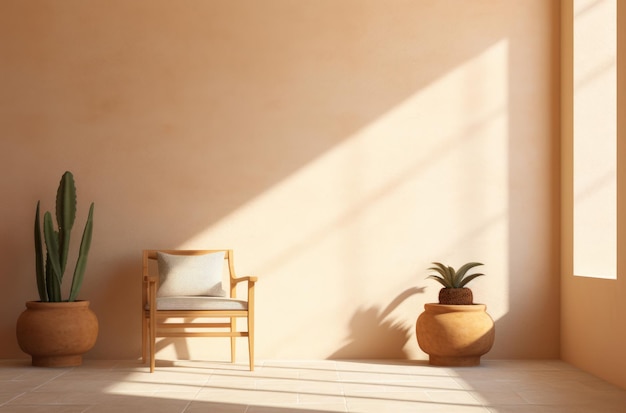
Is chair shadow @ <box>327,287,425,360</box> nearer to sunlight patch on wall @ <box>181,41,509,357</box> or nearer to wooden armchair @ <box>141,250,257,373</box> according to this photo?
sunlight patch on wall @ <box>181,41,509,357</box>

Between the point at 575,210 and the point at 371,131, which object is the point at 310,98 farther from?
the point at 575,210

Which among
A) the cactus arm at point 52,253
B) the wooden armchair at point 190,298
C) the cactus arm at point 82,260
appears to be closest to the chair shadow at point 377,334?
the wooden armchair at point 190,298

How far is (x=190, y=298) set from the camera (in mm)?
5086

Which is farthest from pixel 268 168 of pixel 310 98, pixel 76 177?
pixel 76 177

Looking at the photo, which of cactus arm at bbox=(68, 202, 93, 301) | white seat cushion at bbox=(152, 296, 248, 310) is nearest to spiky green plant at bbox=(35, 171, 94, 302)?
cactus arm at bbox=(68, 202, 93, 301)

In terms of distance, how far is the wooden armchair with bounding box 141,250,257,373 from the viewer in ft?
16.5

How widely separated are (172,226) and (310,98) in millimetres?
1339

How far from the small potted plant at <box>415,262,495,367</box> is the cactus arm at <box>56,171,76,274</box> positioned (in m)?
2.41

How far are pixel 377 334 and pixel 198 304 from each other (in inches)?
54.3

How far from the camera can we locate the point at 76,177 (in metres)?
5.72

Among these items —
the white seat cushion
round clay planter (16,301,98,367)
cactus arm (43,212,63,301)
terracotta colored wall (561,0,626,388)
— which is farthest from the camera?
cactus arm (43,212,63,301)

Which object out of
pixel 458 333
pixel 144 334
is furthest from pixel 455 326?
pixel 144 334

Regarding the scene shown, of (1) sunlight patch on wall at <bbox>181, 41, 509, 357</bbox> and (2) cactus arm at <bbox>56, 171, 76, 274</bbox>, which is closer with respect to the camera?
(2) cactus arm at <bbox>56, 171, 76, 274</bbox>

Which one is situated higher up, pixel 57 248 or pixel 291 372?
pixel 57 248
